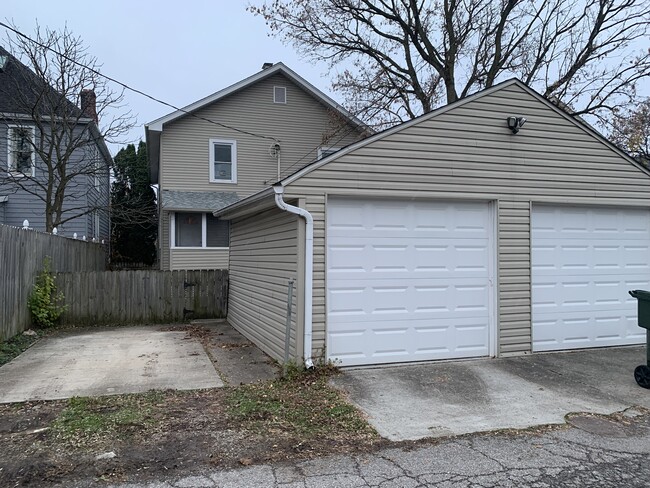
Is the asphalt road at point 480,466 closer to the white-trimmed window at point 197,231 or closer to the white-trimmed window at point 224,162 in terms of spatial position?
the white-trimmed window at point 197,231

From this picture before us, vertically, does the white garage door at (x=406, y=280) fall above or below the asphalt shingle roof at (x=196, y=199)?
below

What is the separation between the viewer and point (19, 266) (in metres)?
8.70

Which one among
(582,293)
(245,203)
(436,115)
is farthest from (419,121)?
(582,293)

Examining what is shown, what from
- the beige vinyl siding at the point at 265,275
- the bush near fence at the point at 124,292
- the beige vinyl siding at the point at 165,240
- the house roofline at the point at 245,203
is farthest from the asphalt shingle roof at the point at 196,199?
the house roofline at the point at 245,203

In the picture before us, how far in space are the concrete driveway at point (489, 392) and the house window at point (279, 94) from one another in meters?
13.1

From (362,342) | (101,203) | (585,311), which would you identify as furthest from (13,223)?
(585,311)

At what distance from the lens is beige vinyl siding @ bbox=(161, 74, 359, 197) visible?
16.5m

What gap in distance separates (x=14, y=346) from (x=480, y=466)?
7.45 metres

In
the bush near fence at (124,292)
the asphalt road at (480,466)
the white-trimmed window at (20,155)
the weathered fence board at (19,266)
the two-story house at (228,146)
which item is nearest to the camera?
the asphalt road at (480,466)

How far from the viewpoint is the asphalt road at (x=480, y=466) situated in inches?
139

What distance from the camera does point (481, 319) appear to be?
280 inches

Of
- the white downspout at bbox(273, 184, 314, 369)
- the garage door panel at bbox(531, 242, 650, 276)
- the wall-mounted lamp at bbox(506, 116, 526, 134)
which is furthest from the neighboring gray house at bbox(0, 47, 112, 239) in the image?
the garage door panel at bbox(531, 242, 650, 276)

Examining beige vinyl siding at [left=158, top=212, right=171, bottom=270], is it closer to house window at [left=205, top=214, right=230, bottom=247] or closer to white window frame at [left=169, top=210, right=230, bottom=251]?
white window frame at [left=169, top=210, right=230, bottom=251]

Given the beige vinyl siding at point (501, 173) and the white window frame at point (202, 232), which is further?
the white window frame at point (202, 232)
